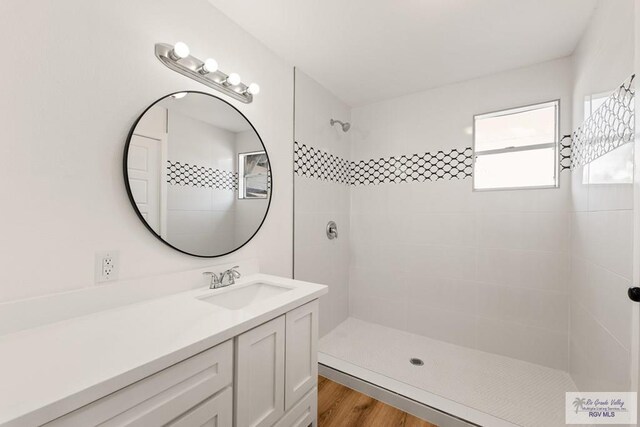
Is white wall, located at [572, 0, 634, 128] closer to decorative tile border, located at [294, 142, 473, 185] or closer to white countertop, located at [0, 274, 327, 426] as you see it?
decorative tile border, located at [294, 142, 473, 185]

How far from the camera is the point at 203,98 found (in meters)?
1.46

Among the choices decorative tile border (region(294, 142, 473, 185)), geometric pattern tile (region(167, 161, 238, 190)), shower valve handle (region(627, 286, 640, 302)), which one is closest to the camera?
shower valve handle (region(627, 286, 640, 302))

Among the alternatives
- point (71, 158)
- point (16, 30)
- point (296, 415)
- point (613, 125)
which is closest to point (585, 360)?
point (613, 125)

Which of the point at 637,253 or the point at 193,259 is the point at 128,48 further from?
the point at 637,253

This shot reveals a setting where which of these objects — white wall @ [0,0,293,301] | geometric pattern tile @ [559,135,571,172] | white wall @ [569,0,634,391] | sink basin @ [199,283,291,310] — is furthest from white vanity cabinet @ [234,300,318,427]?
geometric pattern tile @ [559,135,571,172]

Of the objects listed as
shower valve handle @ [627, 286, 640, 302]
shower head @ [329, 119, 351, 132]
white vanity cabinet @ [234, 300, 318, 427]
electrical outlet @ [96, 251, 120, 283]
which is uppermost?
shower head @ [329, 119, 351, 132]

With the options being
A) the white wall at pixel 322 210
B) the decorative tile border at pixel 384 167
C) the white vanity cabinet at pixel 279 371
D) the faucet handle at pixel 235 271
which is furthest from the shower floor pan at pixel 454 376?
the decorative tile border at pixel 384 167

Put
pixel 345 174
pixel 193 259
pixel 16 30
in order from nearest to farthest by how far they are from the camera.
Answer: pixel 16 30 < pixel 193 259 < pixel 345 174

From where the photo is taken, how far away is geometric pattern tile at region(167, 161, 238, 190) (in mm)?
1357

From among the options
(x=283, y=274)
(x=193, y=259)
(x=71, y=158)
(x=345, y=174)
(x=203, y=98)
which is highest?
(x=203, y=98)

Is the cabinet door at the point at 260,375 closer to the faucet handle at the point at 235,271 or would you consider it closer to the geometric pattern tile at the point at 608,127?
the faucet handle at the point at 235,271

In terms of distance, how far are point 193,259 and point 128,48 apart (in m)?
1.00

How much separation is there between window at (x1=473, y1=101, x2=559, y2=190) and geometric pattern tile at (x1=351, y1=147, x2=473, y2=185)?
114 millimetres

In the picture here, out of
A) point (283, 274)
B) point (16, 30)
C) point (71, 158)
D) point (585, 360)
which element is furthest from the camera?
point (283, 274)
